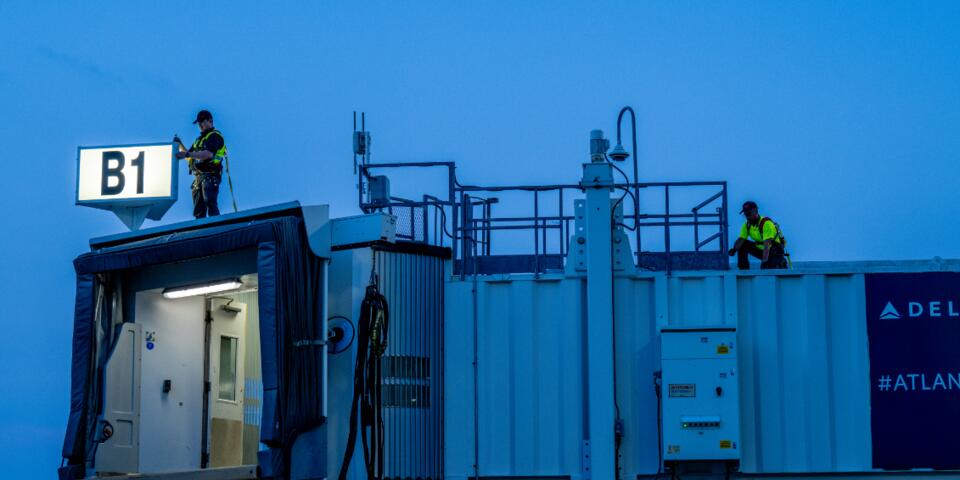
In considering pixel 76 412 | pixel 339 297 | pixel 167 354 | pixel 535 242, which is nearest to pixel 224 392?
pixel 167 354

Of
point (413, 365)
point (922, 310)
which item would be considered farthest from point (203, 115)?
point (922, 310)

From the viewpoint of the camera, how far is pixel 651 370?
569 inches

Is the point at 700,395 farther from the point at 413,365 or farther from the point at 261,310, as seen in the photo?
the point at 261,310

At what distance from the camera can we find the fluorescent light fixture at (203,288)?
1542cm

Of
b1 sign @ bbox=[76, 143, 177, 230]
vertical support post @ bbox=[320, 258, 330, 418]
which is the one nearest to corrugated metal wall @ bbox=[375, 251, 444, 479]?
vertical support post @ bbox=[320, 258, 330, 418]

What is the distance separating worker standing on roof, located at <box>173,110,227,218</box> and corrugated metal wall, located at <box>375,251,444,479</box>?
285cm

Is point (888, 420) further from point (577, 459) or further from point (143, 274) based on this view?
point (143, 274)

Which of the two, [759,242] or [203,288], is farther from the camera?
[759,242]

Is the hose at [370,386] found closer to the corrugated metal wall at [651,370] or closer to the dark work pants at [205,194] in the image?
the corrugated metal wall at [651,370]

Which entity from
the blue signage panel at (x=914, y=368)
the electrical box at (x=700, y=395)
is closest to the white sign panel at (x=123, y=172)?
the electrical box at (x=700, y=395)

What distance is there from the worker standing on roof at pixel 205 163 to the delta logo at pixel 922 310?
8254 millimetres

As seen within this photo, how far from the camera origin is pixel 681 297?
14.5 meters

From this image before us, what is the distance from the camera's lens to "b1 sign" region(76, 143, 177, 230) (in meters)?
16.4

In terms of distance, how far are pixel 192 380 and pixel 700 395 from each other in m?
6.71
